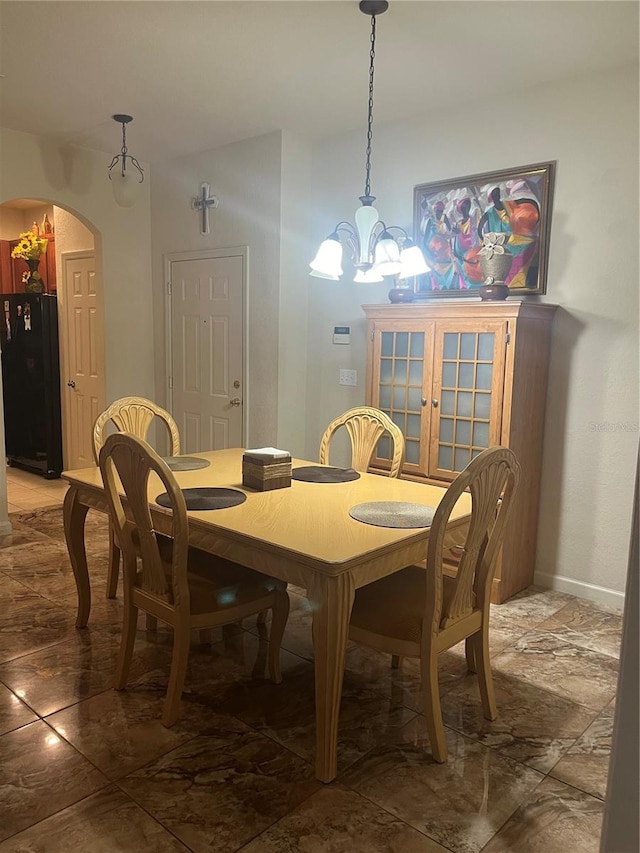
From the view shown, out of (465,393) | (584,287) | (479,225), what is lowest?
(465,393)

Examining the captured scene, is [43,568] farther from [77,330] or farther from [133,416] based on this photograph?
[77,330]

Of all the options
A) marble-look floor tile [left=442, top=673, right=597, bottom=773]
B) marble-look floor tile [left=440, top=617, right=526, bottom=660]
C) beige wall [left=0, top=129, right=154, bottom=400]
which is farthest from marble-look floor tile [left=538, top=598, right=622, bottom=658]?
beige wall [left=0, top=129, right=154, bottom=400]

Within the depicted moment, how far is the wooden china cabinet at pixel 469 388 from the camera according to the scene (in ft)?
10.5

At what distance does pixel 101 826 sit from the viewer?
1.75 m

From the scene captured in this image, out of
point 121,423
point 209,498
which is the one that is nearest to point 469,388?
point 209,498

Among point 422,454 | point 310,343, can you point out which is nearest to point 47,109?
point 310,343

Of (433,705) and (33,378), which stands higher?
(33,378)

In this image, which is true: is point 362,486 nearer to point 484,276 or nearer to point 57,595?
point 484,276

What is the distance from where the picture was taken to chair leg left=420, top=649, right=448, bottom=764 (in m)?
1.99

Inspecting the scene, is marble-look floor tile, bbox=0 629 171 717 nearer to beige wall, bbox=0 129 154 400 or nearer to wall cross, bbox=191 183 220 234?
beige wall, bbox=0 129 154 400

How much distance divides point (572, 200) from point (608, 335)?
0.71 meters

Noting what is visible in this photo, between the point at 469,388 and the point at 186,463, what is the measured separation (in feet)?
4.90

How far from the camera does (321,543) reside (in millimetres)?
1948

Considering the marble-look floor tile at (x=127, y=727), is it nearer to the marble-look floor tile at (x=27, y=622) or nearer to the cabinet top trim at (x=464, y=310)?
the marble-look floor tile at (x=27, y=622)
